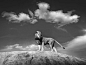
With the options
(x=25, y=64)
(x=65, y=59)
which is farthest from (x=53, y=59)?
(x=25, y=64)

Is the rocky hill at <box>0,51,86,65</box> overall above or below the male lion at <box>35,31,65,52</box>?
below

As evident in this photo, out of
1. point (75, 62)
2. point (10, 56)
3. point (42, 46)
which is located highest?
point (42, 46)

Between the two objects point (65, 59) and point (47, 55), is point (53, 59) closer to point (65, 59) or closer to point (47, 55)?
point (47, 55)

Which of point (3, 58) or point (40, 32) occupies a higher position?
point (40, 32)

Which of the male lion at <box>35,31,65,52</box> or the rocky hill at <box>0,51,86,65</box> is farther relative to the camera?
the male lion at <box>35,31,65,52</box>

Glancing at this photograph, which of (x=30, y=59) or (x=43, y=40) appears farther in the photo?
(x=43, y=40)

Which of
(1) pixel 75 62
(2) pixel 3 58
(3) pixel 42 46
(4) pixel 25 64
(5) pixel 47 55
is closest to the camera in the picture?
(4) pixel 25 64

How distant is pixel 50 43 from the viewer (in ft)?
39.7

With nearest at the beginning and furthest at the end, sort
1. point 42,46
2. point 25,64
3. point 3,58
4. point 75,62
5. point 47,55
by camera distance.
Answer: point 25,64
point 3,58
point 47,55
point 75,62
point 42,46

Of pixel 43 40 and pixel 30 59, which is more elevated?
pixel 43 40

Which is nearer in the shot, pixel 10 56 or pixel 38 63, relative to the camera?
pixel 38 63

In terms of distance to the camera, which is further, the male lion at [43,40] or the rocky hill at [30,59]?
the male lion at [43,40]

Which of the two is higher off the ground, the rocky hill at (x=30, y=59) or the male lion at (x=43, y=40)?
the male lion at (x=43, y=40)

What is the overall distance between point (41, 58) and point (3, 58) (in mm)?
3041
